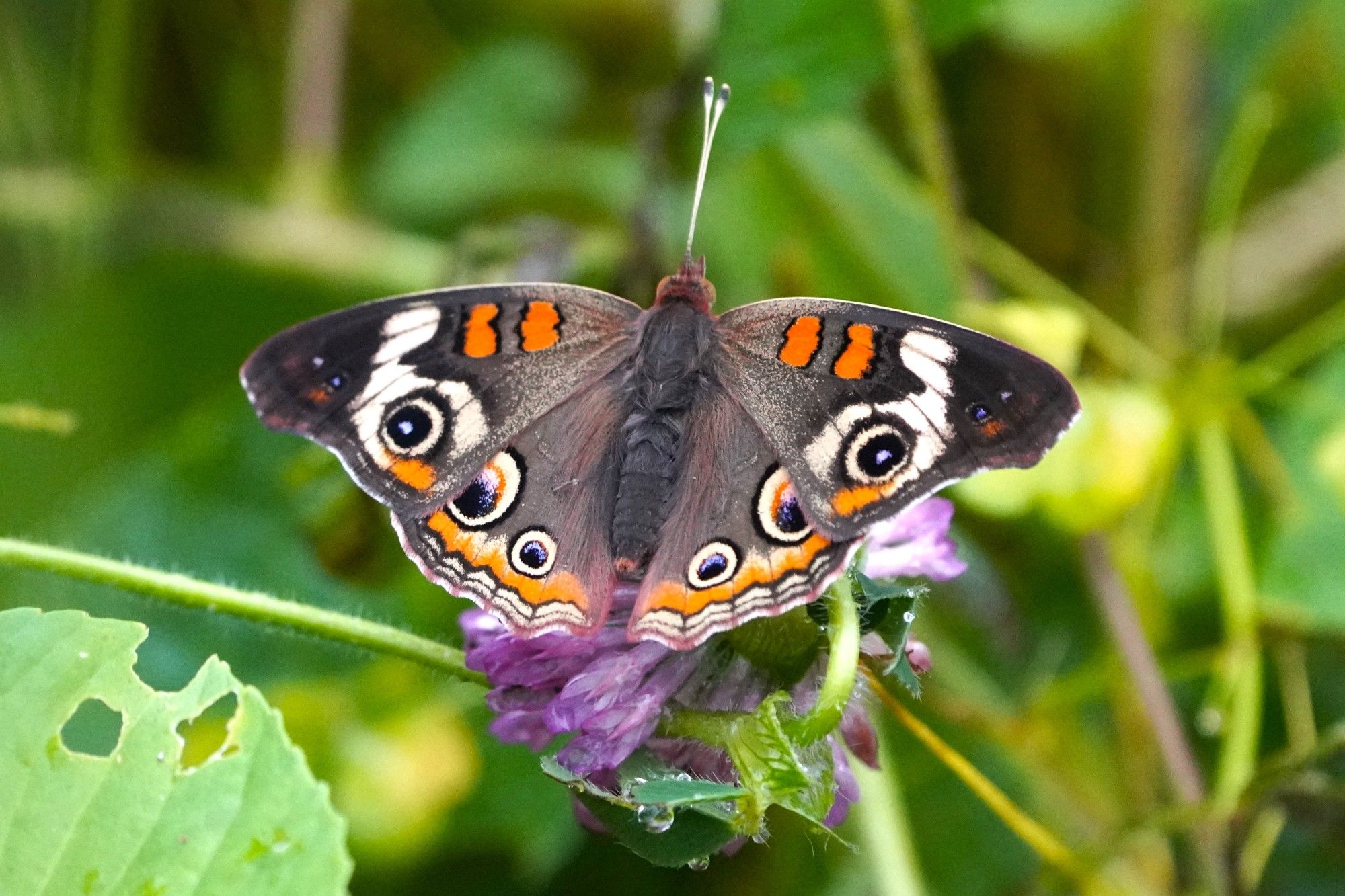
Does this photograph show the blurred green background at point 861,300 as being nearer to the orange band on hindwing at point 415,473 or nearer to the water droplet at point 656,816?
the orange band on hindwing at point 415,473

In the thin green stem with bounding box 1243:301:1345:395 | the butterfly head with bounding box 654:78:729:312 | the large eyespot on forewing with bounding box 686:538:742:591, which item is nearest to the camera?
the large eyespot on forewing with bounding box 686:538:742:591

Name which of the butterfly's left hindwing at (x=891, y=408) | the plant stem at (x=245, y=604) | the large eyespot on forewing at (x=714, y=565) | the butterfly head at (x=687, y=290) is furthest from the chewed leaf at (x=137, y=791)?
the butterfly head at (x=687, y=290)

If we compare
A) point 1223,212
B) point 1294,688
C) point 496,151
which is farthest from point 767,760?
point 496,151

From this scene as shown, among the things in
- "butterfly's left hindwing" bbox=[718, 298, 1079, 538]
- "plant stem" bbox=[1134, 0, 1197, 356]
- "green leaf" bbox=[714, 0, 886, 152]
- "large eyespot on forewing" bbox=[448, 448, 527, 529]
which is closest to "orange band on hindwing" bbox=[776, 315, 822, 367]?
"butterfly's left hindwing" bbox=[718, 298, 1079, 538]

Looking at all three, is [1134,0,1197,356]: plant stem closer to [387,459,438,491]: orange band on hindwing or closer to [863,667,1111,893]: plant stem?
[863,667,1111,893]: plant stem

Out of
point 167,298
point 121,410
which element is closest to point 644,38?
point 167,298

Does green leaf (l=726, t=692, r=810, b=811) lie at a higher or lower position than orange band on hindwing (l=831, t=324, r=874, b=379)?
lower
